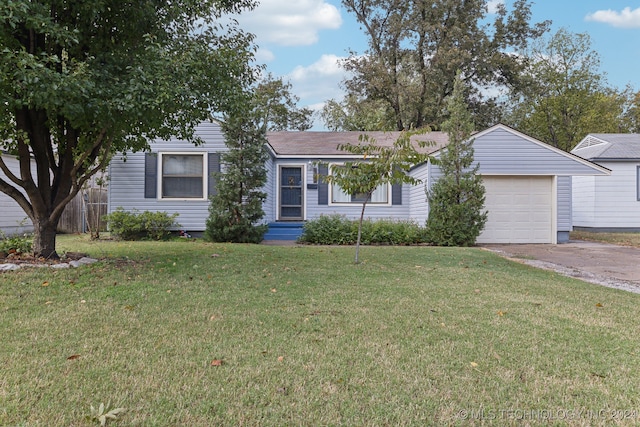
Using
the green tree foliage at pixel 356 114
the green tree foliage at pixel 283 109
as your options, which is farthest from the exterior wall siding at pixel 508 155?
the green tree foliage at pixel 283 109

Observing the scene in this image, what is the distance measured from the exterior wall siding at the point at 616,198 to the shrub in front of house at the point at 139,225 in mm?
15520

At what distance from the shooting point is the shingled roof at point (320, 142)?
1307cm

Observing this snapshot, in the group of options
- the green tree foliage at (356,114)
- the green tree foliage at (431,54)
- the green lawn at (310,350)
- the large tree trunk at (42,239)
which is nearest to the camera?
the green lawn at (310,350)

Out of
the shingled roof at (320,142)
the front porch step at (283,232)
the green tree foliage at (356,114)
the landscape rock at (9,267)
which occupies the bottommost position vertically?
the landscape rock at (9,267)

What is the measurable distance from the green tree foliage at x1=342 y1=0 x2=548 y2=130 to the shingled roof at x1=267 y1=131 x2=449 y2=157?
751 centimetres

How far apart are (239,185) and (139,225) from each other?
10.1ft

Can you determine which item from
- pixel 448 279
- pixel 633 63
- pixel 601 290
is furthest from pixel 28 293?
pixel 633 63

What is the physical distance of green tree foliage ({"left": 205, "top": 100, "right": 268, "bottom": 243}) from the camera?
9883 mm

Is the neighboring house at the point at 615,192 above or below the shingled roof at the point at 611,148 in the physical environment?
below

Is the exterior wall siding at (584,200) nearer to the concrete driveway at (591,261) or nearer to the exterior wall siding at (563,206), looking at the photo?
the exterior wall siding at (563,206)

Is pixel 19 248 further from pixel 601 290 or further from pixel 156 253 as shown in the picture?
pixel 601 290

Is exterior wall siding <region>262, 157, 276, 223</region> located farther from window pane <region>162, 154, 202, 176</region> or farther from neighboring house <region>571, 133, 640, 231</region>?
neighboring house <region>571, 133, 640, 231</region>

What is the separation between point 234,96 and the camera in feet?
19.7

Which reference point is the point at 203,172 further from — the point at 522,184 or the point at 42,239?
the point at 522,184
